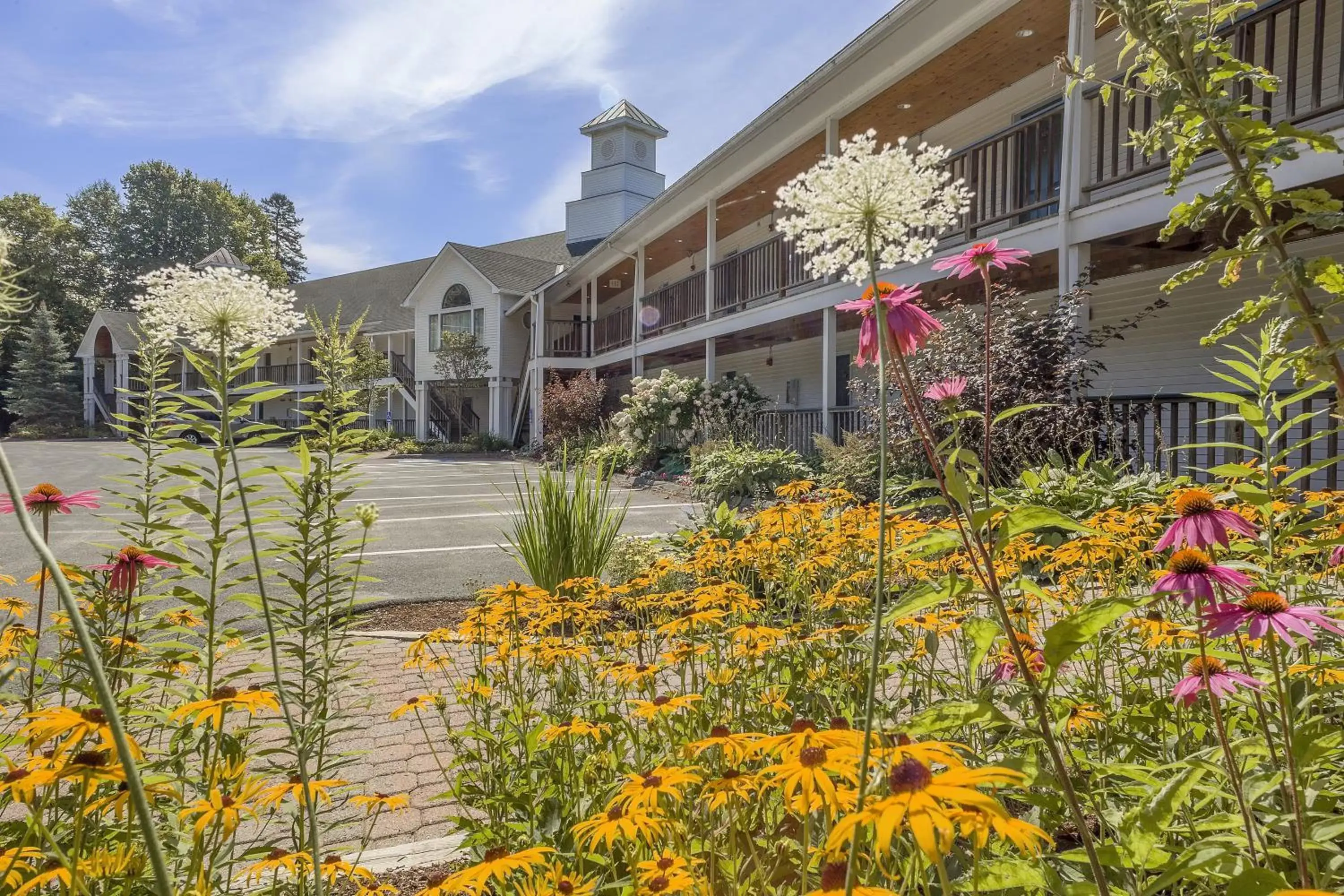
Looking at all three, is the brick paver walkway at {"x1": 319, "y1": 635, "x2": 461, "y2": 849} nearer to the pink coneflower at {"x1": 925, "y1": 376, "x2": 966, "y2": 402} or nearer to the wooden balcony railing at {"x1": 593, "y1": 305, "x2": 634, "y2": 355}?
the pink coneflower at {"x1": 925, "y1": 376, "x2": 966, "y2": 402}

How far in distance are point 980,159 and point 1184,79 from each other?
31.6 feet

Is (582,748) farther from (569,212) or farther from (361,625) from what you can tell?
(569,212)

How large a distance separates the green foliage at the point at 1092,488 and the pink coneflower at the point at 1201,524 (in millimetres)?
3820

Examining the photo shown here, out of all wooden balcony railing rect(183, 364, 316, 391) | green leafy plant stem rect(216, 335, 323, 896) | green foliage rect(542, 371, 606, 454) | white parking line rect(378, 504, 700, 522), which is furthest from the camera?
wooden balcony railing rect(183, 364, 316, 391)

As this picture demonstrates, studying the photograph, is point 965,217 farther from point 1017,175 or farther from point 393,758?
point 393,758

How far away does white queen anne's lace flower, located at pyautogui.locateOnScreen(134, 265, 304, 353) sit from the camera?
1.56m

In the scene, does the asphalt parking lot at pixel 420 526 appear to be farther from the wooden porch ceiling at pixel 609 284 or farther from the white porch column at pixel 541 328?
the wooden porch ceiling at pixel 609 284

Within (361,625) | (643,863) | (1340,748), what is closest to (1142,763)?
(1340,748)

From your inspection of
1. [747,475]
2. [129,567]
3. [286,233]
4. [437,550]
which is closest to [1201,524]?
[129,567]

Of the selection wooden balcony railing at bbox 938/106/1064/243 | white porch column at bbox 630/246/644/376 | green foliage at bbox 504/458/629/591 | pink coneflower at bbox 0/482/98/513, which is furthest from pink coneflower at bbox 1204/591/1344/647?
white porch column at bbox 630/246/644/376

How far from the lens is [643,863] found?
1403mm

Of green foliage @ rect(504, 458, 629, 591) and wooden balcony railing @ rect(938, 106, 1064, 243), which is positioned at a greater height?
wooden balcony railing @ rect(938, 106, 1064, 243)

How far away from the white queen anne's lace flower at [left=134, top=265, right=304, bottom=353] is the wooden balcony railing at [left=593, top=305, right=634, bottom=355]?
19515 mm

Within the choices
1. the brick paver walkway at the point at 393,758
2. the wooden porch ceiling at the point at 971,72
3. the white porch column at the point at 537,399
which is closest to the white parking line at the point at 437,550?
the brick paver walkway at the point at 393,758
